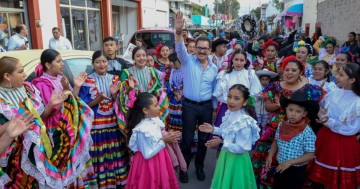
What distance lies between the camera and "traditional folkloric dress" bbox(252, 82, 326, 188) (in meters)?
3.31

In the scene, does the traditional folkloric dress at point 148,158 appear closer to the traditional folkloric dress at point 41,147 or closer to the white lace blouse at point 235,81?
the traditional folkloric dress at point 41,147

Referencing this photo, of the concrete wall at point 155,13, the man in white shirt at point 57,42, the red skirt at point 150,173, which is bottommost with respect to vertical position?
the red skirt at point 150,173

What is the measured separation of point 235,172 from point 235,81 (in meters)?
1.47

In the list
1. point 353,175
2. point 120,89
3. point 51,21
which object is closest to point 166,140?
point 120,89

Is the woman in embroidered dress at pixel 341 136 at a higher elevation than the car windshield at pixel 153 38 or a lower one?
lower

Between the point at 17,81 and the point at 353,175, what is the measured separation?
3.41 meters

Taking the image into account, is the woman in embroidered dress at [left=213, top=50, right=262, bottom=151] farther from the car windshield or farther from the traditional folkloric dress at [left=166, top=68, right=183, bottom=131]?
the car windshield

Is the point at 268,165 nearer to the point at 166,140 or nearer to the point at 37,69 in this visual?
the point at 166,140

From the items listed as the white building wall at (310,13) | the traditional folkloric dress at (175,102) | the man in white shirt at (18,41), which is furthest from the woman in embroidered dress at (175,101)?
the white building wall at (310,13)

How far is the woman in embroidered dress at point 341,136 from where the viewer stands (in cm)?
312

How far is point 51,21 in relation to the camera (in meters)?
10.8

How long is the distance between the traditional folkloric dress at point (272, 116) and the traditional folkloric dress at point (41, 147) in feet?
6.48

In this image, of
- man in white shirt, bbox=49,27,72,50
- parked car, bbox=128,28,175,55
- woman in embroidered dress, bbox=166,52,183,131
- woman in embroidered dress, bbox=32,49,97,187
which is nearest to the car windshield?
parked car, bbox=128,28,175,55

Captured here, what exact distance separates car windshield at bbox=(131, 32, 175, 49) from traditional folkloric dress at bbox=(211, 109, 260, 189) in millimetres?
8270
